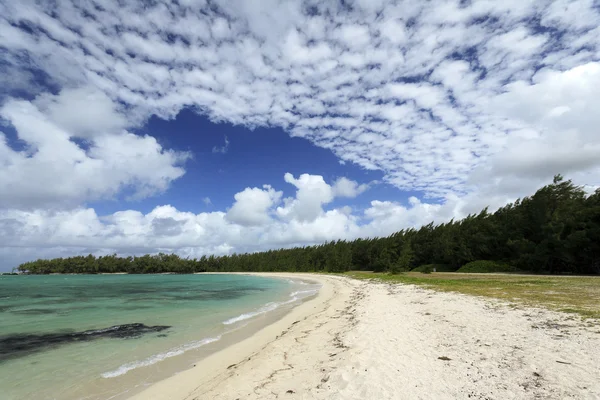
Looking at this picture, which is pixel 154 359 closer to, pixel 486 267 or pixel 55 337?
pixel 55 337

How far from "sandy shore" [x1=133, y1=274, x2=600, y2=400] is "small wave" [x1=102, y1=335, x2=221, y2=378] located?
178cm

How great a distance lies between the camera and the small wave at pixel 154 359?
31.8ft

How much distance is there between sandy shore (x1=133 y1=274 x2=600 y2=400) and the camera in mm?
5852

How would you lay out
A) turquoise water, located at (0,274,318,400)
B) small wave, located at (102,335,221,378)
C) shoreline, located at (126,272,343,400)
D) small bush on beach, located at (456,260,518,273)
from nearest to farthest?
shoreline, located at (126,272,343,400)
turquoise water, located at (0,274,318,400)
small wave, located at (102,335,221,378)
small bush on beach, located at (456,260,518,273)

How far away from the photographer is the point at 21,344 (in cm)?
1359

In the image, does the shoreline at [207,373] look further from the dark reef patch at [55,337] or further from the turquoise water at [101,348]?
the dark reef patch at [55,337]

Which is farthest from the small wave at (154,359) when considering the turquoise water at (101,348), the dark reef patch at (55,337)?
the dark reef patch at (55,337)

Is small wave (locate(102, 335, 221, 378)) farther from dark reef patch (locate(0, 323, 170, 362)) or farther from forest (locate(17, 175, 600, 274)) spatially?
forest (locate(17, 175, 600, 274))

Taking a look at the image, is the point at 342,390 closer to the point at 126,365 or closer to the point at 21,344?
the point at 126,365

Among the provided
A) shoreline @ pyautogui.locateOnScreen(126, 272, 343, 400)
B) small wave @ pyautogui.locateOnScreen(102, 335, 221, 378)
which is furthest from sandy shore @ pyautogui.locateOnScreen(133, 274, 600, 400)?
small wave @ pyautogui.locateOnScreen(102, 335, 221, 378)

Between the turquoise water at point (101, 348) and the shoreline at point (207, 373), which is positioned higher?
the shoreline at point (207, 373)

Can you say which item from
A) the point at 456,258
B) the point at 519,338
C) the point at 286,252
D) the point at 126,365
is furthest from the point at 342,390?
the point at 286,252

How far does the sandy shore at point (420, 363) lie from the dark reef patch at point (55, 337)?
6.94 metres

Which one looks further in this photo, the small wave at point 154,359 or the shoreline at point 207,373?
the small wave at point 154,359
